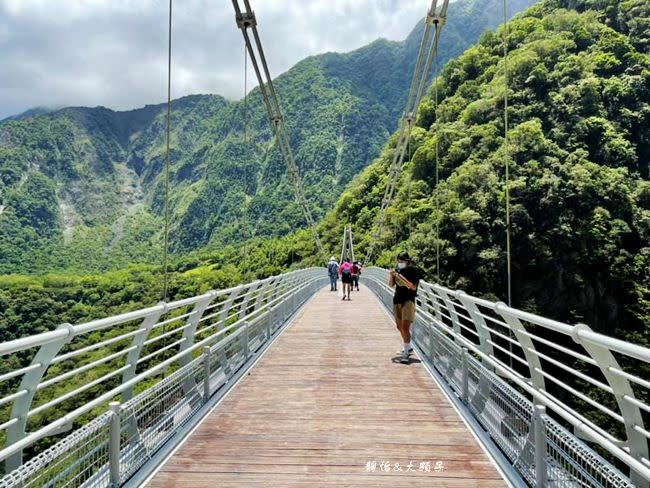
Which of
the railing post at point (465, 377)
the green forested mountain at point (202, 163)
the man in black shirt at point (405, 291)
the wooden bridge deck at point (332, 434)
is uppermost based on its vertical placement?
the green forested mountain at point (202, 163)

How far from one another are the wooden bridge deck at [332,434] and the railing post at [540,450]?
0.25 m

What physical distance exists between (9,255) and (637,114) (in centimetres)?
8090

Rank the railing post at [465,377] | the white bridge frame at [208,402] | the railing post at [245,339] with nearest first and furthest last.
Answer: the white bridge frame at [208,402], the railing post at [465,377], the railing post at [245,339]

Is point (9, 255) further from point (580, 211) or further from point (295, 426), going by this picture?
point (295, 426)

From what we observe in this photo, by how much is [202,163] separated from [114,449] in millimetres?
153769

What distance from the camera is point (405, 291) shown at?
578 cm

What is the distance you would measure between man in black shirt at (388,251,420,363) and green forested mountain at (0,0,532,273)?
8145cm

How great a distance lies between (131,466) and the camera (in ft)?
9.22

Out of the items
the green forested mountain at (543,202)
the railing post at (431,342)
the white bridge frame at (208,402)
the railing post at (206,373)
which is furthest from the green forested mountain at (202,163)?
the white bridge frame at (208,402)

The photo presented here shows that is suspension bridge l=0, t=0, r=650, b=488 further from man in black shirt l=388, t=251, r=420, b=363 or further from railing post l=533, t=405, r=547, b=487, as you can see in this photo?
man in black shirt l=388, t=251, r=420, b=363

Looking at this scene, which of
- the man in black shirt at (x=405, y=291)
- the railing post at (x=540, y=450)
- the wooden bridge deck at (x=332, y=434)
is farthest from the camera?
the man in black shirt at (x=405, y=291)

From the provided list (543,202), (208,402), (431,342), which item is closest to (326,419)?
(208,402)

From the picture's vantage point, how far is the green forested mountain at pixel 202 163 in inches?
4146

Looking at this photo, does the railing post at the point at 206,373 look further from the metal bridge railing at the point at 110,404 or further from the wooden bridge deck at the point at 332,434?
the wooden bridge deck at the point at 332,434
